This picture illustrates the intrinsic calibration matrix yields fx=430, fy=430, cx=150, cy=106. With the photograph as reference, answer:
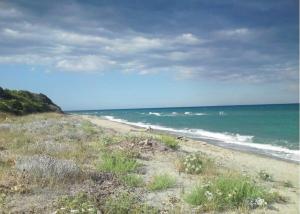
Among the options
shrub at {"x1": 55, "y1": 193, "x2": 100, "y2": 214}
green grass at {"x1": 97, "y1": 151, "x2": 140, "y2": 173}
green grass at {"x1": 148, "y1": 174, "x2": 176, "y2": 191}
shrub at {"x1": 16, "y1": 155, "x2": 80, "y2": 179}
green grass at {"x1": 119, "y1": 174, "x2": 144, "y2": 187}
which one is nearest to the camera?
shrub at {"x1": 55, "y1": 193, "x2": 100, "y2": 214}

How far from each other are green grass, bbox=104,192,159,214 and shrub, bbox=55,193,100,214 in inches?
12.3

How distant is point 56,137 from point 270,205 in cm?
1106

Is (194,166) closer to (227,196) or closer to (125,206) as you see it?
(227,196)

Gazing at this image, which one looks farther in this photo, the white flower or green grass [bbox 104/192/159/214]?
the white flower

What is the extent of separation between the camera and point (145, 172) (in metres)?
12.2

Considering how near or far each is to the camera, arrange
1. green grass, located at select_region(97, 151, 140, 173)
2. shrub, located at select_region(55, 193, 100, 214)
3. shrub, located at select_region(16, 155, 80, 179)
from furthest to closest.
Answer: green grass, located at select_region(97, 151, 140, 173) < shrub, located at select_region(16, 155, 80, 179) < shrub, located at select_region(55, 193, 100, 214)

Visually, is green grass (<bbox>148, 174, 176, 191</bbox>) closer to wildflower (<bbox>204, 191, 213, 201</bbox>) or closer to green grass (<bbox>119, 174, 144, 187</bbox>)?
green grass (<bbox>119, 174, 144, 187</bbox>)

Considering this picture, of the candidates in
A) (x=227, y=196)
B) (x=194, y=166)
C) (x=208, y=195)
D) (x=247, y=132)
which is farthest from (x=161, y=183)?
(x=247, y=132)

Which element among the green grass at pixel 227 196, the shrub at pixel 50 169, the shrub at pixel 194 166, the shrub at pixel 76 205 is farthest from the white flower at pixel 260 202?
the shrub at pixel 50 169

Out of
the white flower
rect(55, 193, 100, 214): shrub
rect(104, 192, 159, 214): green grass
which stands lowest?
the white flower

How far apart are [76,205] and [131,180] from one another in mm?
2834

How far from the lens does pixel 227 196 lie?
30.1 feet

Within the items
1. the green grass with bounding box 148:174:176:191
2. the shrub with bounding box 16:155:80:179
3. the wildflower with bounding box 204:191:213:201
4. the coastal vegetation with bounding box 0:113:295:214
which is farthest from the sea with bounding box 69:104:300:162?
the shrub with bounding box 16:155:80:179

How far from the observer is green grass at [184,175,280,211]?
8.86 metres
